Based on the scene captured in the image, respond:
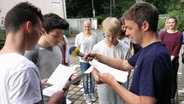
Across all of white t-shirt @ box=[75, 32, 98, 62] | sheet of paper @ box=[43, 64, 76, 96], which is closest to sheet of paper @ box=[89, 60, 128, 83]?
sheet of paper @ box=[43, 64, 76, 96]

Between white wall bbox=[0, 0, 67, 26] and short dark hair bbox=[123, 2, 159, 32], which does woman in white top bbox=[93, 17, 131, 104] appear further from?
white wall bbox=[0, 0, 67, 26]

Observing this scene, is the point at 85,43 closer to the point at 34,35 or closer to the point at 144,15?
the point at 144,15

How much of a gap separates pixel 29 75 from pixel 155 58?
0.97 meters

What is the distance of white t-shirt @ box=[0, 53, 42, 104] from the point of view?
1406 mm

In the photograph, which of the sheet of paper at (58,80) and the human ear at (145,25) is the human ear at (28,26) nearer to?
the sheet of paper at (58,80)

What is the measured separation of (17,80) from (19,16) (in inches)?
17.1

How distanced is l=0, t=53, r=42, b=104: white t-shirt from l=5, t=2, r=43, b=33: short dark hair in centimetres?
20

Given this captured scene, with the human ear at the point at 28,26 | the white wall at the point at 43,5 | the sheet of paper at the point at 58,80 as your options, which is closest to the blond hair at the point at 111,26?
the sheet of paper at the point at 58,80

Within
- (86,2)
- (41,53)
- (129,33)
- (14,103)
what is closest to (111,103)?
(41,53)

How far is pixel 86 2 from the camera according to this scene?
152 ft

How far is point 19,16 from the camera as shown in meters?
1.58

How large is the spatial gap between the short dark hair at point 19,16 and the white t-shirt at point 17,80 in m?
0.20

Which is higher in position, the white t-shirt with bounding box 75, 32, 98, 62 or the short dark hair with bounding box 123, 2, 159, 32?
the short dark hair with bounding box 123, 2, 159, 32

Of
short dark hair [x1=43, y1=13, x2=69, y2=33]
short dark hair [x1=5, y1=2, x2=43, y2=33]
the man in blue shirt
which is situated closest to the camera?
short dark hair [x1=5, y1=2, x2=43, y2=33]
